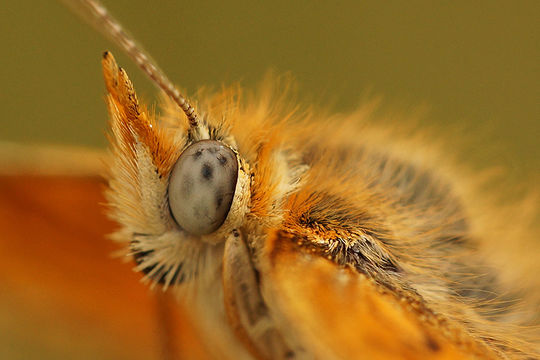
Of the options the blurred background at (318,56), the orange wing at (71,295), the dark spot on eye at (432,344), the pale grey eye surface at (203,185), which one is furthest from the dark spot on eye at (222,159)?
the blurred background at (318,56)

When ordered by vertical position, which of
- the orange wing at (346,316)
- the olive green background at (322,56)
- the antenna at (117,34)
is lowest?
the orange wing at (346,316)

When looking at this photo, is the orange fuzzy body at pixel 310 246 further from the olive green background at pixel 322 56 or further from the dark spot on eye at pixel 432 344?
the olive green background at pixel 322 56

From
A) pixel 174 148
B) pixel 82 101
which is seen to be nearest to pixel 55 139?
pixel 82 101

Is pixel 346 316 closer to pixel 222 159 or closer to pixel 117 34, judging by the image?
pixel 222 159

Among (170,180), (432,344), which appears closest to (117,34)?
(170,180)

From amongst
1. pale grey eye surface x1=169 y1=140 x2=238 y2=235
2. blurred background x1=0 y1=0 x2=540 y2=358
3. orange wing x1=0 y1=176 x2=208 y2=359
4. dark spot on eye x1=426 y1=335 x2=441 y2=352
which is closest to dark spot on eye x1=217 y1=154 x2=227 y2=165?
pale grey eye surface x1=169 y1=140 x2=238 y2=235

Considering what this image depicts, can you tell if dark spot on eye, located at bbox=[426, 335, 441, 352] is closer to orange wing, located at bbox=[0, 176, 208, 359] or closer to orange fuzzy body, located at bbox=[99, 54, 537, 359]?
orange fuzzy body, located at bbox=[99, 54, 537, 359]

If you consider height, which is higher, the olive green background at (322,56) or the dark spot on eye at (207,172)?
the olive green background at (322,56)
